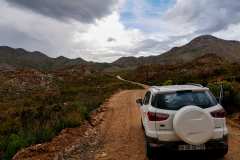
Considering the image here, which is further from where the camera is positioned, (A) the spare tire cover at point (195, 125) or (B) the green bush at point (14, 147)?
(B) the green bush at point (14, 147)

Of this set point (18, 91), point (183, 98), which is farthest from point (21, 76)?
point (183, 98)

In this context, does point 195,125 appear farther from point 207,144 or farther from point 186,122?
point 207,144

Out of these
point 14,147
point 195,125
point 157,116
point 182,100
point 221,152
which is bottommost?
point 14,147

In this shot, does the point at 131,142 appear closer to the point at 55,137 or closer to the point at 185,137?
the point at 55,137

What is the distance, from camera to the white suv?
6.96m

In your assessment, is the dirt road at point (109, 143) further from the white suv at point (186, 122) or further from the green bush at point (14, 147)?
the white suv at point (186, 122)

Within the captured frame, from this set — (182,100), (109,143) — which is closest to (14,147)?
(109,143)

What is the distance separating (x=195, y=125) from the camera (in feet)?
22.7

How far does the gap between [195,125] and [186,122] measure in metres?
0.19

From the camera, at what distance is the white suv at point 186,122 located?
6.96 metres

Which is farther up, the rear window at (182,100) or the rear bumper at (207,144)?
the rear window at (182,100)

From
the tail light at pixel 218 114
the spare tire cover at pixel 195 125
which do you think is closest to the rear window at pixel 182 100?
the tail light at pixel 218 114

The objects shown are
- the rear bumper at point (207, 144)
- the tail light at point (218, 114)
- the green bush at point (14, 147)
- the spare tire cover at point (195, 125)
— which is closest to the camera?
the spare tire cover at point (195, 125)

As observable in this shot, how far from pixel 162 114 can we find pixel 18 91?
5183 centimetres
